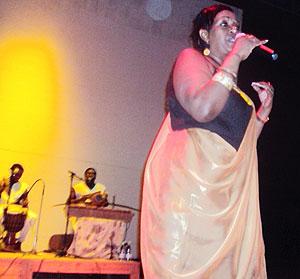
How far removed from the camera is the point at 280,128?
5.01m

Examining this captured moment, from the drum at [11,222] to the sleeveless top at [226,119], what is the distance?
127 inches

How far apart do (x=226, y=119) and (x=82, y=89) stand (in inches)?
170

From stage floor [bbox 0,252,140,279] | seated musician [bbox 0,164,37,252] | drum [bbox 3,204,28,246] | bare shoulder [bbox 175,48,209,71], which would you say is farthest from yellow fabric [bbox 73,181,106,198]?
bare shoulder [bbox 175,48,209,71]

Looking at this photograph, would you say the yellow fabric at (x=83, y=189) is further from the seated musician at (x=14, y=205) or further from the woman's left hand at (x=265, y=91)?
the woman's left hand at (x=265, y=91)

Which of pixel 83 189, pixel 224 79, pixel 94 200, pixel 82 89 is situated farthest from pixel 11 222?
pixel 224 79

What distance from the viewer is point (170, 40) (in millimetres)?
5613

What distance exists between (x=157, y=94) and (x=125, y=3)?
1252 mm

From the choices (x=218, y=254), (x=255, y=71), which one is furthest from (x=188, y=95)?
(x=255, y=71)

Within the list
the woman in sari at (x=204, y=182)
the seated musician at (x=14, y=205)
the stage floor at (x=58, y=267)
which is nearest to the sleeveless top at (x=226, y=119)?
the woman in sari at (x=204, y=182)

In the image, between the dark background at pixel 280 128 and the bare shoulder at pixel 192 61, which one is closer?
the bare shoulder at pixel 192 61

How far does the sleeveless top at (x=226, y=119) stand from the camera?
4.15 ft

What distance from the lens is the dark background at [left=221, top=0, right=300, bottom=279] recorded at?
4.74 m

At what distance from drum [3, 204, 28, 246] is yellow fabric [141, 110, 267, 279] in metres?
3.15

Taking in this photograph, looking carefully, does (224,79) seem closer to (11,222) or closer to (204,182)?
(204,182)
